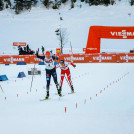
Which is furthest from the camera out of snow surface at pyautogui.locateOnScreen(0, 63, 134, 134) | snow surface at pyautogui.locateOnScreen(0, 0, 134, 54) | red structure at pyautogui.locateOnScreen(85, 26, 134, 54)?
snow surface at pyautogui.locateOnScreen(0, 0, 134, 54)

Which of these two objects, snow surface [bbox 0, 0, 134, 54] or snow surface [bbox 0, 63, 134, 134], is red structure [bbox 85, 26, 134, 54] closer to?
snow surface [bbox 0, 63, 134, 134]

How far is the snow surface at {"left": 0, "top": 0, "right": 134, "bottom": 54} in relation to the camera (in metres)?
53.1

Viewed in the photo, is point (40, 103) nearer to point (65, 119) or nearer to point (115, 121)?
point (65, 119)

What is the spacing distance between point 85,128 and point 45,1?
227 feet

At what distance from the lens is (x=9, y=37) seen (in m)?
56.8

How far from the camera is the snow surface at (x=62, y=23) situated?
53.1 m

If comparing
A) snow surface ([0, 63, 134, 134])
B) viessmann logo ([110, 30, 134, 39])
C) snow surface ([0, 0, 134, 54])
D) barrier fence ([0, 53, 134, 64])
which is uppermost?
snow surface ([0, 0, 134, 54])

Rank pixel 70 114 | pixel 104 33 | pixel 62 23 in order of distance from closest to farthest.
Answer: pixel 70 114 < pixel 104 33 < pixel 62 23

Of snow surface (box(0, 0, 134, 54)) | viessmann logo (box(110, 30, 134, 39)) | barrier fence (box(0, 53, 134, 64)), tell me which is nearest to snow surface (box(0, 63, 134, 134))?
viessmann logo (box(110, 30, 134, 39))

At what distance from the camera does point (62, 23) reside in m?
60.2

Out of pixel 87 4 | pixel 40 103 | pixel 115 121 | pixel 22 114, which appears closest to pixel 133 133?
pixel 115 121

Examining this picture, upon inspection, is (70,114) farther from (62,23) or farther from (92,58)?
(62,23)

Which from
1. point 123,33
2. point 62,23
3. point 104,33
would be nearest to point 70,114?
point 104,33

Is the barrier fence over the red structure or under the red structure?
under
